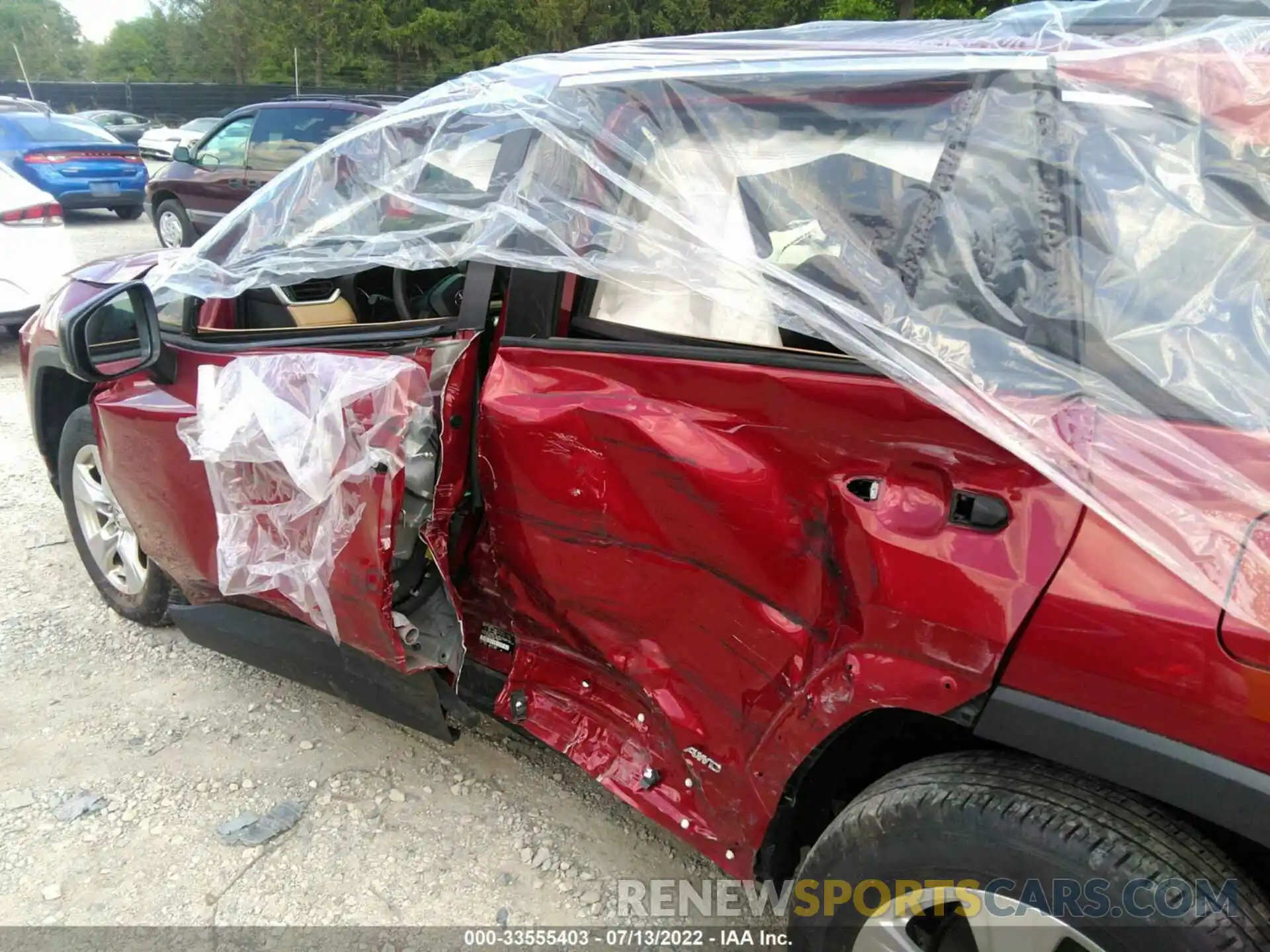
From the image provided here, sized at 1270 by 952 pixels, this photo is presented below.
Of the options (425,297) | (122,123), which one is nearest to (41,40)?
(122,123)

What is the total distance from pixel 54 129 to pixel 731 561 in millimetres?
13816

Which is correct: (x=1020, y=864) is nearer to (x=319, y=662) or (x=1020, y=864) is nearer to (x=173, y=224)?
(x=319, y=662)

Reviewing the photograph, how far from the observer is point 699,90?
5.95 ft

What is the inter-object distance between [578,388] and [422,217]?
2.24ft

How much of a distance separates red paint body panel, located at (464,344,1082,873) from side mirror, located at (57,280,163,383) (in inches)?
44.7

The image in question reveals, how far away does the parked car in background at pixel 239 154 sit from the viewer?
878 cm

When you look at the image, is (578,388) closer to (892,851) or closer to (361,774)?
(892,851)

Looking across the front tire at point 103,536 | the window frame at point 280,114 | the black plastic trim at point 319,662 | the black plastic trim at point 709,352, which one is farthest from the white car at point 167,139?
the black plastic trim at point 709,352

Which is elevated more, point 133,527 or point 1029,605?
point 1029,605

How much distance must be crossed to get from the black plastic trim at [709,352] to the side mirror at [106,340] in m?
1.15

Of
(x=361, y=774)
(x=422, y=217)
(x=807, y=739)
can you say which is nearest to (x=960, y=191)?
(x=807, y=739)

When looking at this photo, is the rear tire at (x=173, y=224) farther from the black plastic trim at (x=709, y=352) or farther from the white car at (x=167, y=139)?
the white car at (x=167, y=139)

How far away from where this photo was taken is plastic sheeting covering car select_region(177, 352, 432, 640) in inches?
77.7

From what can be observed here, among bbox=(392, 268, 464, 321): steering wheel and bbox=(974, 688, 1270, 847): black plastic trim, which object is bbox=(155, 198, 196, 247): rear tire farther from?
bbox=(974, 688, 1270, 847): black plastic trim
